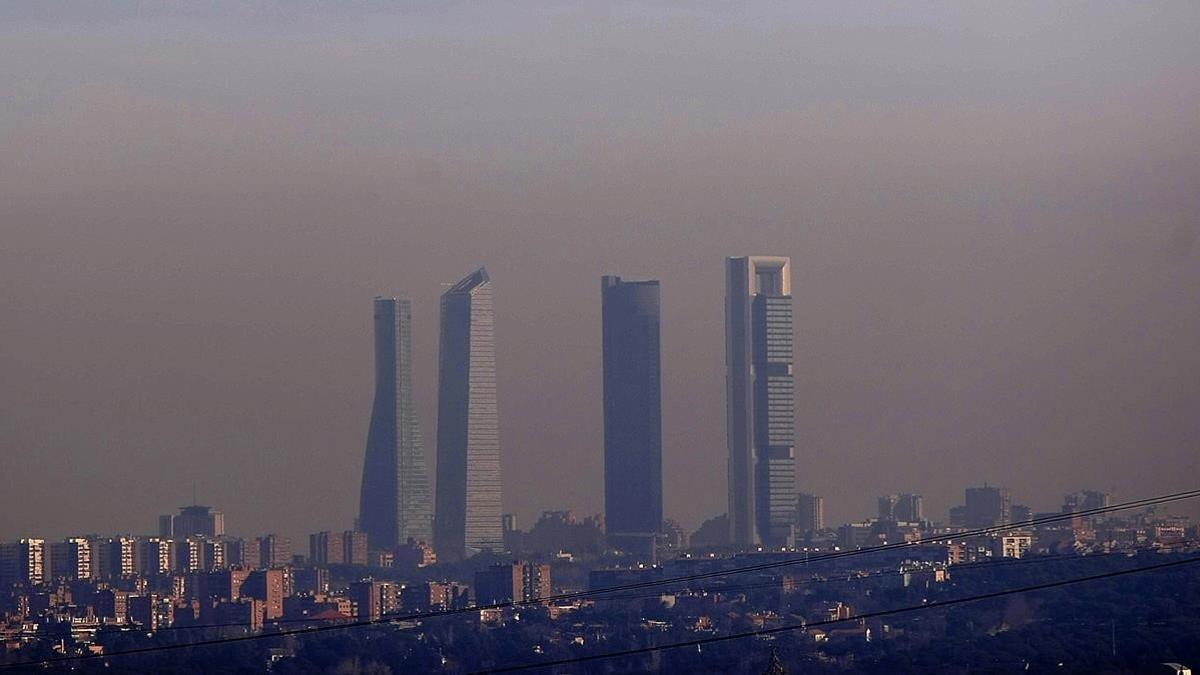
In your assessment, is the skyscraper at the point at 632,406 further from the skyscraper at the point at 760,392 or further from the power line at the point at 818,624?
the power line at the point at 818,624

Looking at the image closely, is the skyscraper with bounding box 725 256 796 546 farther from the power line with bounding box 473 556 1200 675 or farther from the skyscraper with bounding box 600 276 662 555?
the power line with bounding box 473 556 1200 675

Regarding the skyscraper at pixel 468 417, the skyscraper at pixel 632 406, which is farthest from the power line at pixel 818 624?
the skyscraper at pixel 468 417

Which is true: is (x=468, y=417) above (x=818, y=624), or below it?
above

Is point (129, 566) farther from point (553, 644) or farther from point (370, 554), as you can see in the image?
point (553, 644)

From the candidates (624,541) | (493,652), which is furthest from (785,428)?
(493,652)

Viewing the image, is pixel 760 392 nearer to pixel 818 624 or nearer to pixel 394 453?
pixel 394 453

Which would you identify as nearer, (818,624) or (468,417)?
(818,624)

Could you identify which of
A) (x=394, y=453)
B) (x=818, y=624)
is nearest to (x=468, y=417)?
(x=394, y=453)
